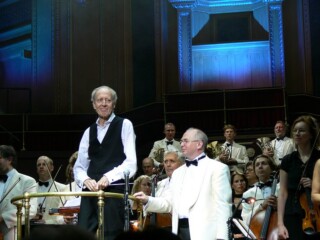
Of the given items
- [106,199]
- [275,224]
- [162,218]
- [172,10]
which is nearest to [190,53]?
[172,10]

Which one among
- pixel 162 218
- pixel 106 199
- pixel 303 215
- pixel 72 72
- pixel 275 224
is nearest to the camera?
pixel 106 199

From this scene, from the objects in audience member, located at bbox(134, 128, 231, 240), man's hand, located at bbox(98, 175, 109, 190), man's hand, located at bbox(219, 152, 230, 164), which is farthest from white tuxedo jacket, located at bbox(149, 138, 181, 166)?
man's hand, located at bbox(98, 175, 109, 190)

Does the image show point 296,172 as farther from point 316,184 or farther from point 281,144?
point 281,144

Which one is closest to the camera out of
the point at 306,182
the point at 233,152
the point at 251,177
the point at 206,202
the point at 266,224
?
the point at 306,182

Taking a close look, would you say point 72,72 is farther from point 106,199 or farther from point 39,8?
point 106,199

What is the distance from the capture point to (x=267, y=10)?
14367mm

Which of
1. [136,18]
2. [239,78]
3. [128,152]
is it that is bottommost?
[128,152]

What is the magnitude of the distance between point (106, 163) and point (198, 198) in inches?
28.3

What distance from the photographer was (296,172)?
14.7 feet

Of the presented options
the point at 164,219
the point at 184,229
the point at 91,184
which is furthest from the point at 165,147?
the point at 91,184

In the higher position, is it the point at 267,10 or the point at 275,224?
the point at 267,10

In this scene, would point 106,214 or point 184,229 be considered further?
point 184,229

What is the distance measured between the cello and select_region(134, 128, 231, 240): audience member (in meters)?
0.70

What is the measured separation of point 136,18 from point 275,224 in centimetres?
984
